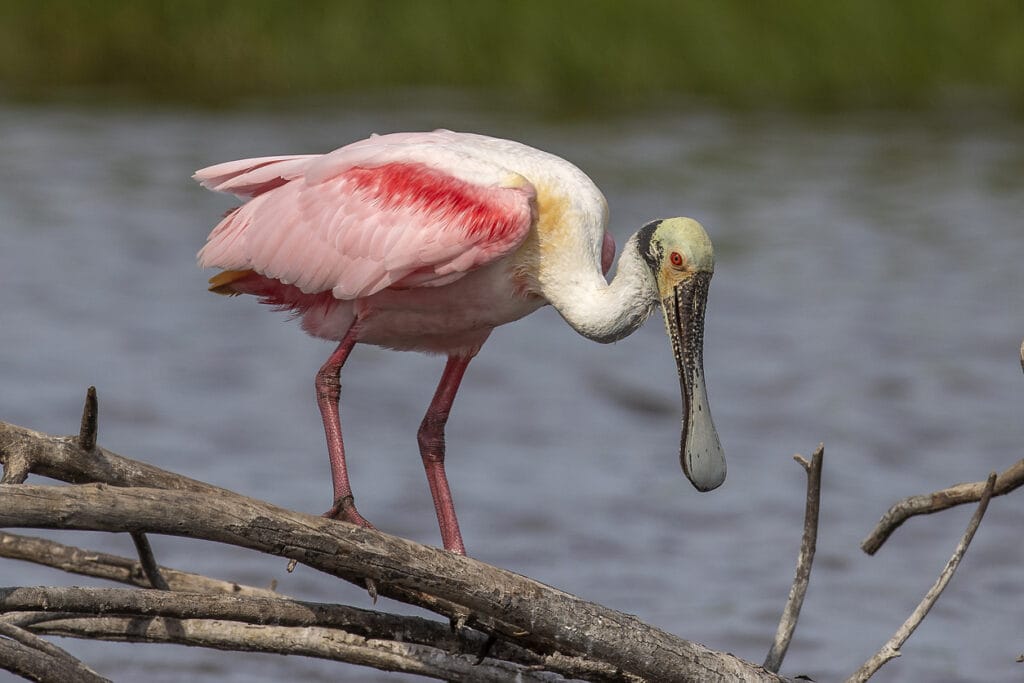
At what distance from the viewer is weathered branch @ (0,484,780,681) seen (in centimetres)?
398

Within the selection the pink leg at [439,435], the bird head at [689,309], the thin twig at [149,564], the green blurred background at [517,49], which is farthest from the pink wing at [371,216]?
the green blurred background at [517,49]

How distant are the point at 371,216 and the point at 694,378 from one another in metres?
1.16

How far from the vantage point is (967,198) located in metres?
16.2

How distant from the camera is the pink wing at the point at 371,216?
18.2ft

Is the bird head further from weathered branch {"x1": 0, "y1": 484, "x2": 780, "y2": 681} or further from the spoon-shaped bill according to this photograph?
weathered branch {"x1": 0, "y1": 484, "x2": 780, "y2": 681}

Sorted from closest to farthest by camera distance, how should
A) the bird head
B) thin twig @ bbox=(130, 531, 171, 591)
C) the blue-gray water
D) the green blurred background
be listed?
thin twig @ bbox=(130, 531, 171, 591), the bird head, the blue-gray water, the green blurred background

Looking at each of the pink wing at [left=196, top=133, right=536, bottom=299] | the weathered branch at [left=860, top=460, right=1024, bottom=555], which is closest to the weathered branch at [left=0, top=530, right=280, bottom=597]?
the pink wing at [left=196, top=133, right=536, bottom=299]

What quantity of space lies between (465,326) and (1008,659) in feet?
10.1

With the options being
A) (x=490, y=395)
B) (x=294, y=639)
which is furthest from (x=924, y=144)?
(x=294, y=639)

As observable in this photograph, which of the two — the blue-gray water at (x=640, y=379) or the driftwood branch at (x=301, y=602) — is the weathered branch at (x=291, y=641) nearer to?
the driftwood branch at (x=301, y=602)

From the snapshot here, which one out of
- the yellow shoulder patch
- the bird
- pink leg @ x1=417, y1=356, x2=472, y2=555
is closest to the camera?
the bird

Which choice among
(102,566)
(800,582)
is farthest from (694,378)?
(102,566)

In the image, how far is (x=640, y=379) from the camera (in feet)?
39.0

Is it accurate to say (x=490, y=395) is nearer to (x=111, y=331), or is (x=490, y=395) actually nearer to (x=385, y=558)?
(x=111, y=331)
